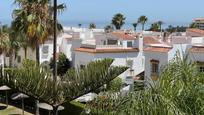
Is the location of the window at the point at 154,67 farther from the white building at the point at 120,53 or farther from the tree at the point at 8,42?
the tree at the point at 8,42

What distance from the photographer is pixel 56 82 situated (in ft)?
69.0

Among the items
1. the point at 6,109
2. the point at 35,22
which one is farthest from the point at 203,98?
the point at 6,109

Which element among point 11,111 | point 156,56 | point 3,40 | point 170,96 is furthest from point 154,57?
point 170,96

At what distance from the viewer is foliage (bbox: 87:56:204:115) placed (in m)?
10.5

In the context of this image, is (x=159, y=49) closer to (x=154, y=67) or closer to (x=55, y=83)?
(x=154, y=67)

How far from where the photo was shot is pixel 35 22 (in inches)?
1324

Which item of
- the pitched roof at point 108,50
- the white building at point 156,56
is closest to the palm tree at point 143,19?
the pitched roof at point 108,50

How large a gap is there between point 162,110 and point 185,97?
1.22m

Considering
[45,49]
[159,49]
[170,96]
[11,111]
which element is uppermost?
[170,96]

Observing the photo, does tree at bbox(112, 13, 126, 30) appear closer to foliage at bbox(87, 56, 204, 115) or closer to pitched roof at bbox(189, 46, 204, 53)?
pitched roof at bbox(189, 46, 204, 53)

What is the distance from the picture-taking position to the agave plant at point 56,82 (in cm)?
1955

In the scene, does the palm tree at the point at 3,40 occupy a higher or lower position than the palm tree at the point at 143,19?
lower

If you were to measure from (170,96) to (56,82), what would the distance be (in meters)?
10.5

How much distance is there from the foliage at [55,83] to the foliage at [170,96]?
24.3ft
